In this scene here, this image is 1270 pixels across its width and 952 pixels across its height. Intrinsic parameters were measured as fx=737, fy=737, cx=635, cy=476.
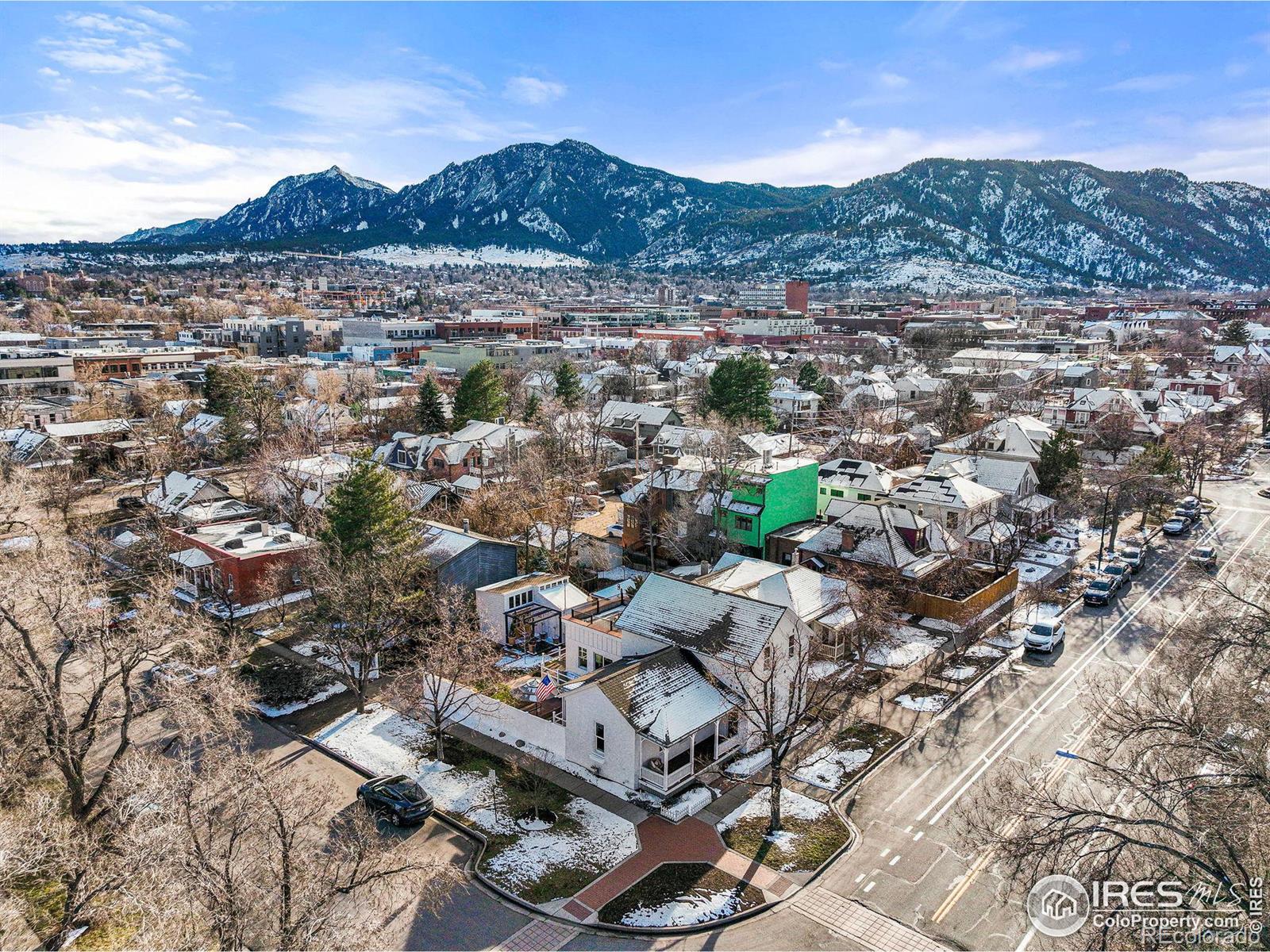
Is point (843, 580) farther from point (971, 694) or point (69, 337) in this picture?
point (69, 337)

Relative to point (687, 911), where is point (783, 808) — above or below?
below

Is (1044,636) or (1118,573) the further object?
(1118,573)

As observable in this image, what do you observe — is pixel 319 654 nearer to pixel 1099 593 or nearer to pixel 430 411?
pixel 1099 593

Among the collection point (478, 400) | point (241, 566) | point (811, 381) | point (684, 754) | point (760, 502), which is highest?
point (811, 381)

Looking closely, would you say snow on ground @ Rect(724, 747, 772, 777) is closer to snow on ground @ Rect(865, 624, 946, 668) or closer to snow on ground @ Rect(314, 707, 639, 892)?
snow on ground @ Rect(314, 707, 639, 892)

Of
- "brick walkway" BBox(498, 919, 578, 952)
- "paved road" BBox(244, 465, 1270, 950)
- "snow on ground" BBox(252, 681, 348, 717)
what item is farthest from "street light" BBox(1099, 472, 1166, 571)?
"snow on ground" BBox(252, 681, 348, 717)

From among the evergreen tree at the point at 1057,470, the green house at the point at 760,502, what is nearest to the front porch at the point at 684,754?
the green house at the point at 760,502

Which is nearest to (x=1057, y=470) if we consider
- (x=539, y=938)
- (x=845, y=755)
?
(x=845, y=755)
